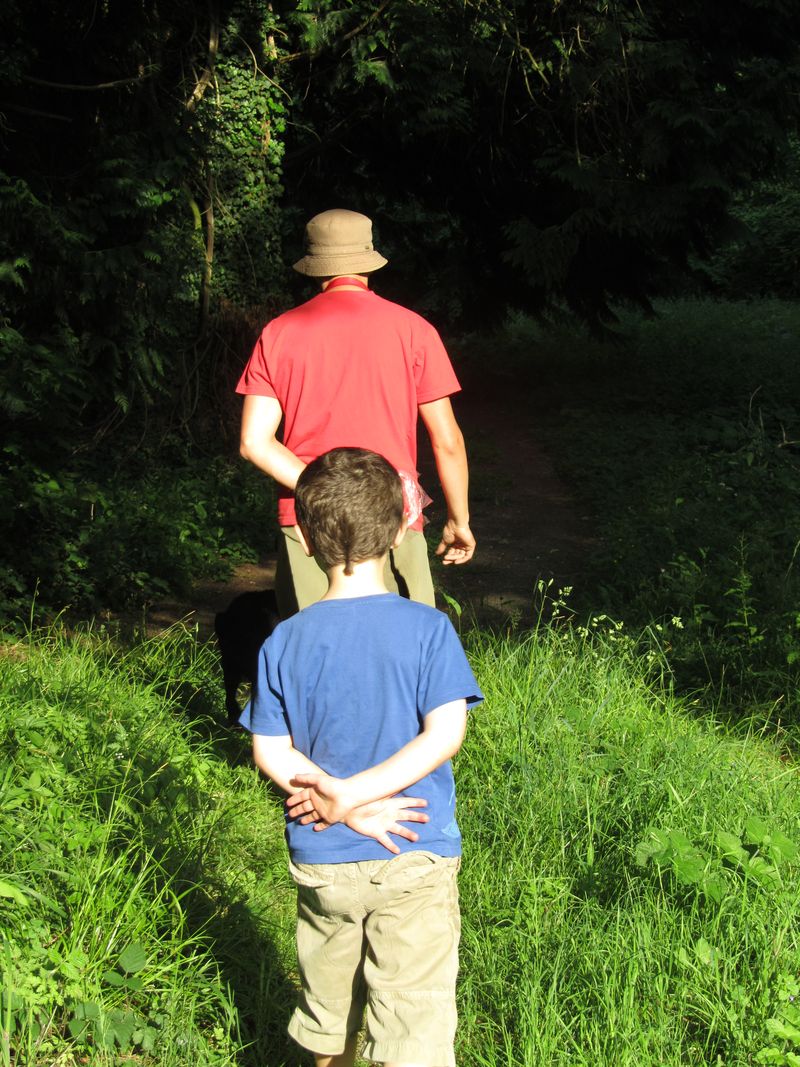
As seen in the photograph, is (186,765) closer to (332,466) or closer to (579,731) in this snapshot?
(579,731)

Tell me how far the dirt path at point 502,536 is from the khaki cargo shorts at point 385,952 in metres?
3.27

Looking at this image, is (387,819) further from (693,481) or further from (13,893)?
(693,481)

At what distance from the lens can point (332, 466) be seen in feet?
7.26

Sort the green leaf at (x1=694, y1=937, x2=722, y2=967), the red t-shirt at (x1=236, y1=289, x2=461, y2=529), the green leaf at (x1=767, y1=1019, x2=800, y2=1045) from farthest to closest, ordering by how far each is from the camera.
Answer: the red t-shirt at (x1=236, y1=289, x2=461, y2=529) → the green leaf at (x1=694, y1=937, x2=722, y2=967) → the green leaf at (x1=767, y1=1019, x2=800, y2=1045)

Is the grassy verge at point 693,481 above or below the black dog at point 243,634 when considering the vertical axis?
below

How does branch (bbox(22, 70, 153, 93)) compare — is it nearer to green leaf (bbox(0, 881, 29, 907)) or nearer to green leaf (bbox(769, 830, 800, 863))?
green leaf (bbox(0, 881, 29, 907))

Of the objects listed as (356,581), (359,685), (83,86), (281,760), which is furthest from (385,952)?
(83,86)

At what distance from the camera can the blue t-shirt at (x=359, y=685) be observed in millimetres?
2143

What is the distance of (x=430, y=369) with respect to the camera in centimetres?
351

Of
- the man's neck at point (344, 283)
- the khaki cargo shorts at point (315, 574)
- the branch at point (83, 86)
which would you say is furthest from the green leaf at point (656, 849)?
the branch at point (83, 86)

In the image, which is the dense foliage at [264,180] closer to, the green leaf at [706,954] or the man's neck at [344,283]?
the man's neck at [344,283]

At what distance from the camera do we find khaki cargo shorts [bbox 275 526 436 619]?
3.46 m

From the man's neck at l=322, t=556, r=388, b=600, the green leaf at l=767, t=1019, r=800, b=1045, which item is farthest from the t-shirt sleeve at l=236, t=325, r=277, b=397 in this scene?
the green leaf at l=767, t=1019, r=800, b=1045

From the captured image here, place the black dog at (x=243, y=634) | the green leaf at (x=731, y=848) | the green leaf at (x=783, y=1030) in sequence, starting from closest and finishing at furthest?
the green leaf at (x=783, y=1030)
the green leaf at (x=731, y=848)
the black dog at (x=243, y=634)
